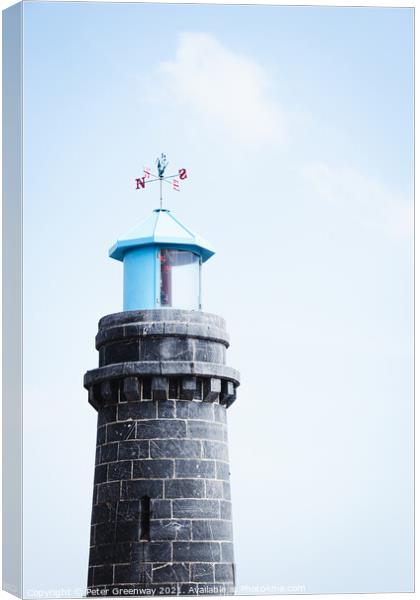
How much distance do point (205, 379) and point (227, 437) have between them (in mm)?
1130

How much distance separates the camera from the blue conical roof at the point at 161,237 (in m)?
34.0

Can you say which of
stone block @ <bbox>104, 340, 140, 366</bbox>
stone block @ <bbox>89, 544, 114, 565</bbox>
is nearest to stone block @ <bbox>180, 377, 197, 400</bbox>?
stone block @ <bbox>104, 340, 140, 366</bbox>

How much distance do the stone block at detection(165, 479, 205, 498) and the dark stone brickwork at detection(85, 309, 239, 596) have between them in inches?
0.6

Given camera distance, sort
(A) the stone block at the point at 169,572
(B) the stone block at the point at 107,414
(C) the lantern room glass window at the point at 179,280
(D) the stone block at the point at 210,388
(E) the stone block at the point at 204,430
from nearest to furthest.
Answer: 1. (A) the stone block at the point at 169,572
2. (E) the stone block at the point at 204,430
3. (D) the stone block at the point at 210,388
4. (B) the stone block at the point at 107,414
5. (C) the lantern room glass window at the point at 179,280

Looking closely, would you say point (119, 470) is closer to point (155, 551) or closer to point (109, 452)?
point (109, 452)

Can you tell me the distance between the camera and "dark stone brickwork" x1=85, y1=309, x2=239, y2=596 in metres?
32.8

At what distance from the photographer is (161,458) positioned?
109 feet

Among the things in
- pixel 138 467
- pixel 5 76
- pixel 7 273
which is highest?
pixel 5 76

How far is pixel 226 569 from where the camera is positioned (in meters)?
33.3

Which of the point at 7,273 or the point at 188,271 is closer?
the point at 7,273

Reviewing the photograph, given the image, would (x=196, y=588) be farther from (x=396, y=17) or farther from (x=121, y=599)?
(x=396, y=17)

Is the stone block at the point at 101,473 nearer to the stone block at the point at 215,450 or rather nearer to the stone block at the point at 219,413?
the stone block at the point at 215,450

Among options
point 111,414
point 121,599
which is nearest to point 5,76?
point 111,414

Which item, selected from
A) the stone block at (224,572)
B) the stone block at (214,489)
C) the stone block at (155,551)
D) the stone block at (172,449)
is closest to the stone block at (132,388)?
the stone block at (172,449)
